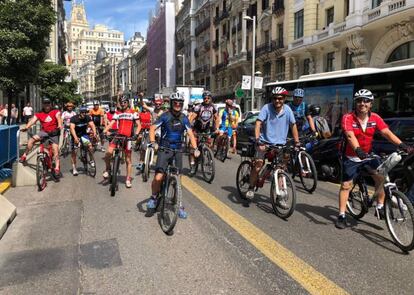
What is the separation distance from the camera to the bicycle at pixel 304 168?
26.5 ft

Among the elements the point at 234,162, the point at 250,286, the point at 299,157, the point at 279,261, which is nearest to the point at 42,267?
the point at 250,286

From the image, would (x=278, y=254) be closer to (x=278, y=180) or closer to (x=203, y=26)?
(x=278, y=180)

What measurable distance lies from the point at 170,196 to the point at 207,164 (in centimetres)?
385

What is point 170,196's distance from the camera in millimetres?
5734

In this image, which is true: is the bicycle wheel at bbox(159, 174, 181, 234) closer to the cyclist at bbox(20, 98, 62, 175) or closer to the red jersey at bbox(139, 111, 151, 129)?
the cyclist at bbox(20, 98, 62, 175)

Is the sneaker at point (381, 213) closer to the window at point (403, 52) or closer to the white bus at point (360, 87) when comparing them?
the white bus at point (360, 87)

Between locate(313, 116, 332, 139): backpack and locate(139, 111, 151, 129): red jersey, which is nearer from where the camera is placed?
locate(313, 116, 332, 139): backpack

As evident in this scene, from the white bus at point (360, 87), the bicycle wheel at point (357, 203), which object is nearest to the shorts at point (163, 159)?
the bicycle wheel at point (357, 203)

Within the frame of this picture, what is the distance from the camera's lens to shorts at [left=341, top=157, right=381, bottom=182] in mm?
5512

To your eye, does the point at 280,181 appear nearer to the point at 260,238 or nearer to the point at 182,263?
the point at 260,238

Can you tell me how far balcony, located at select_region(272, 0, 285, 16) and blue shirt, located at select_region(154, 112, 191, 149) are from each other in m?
31.7

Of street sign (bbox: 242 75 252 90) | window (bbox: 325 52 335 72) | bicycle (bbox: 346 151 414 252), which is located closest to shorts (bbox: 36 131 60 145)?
bicycle (bbox: 346 151 414 252)

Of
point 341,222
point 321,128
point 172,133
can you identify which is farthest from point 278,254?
point 321,128

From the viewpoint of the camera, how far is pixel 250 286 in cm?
394
